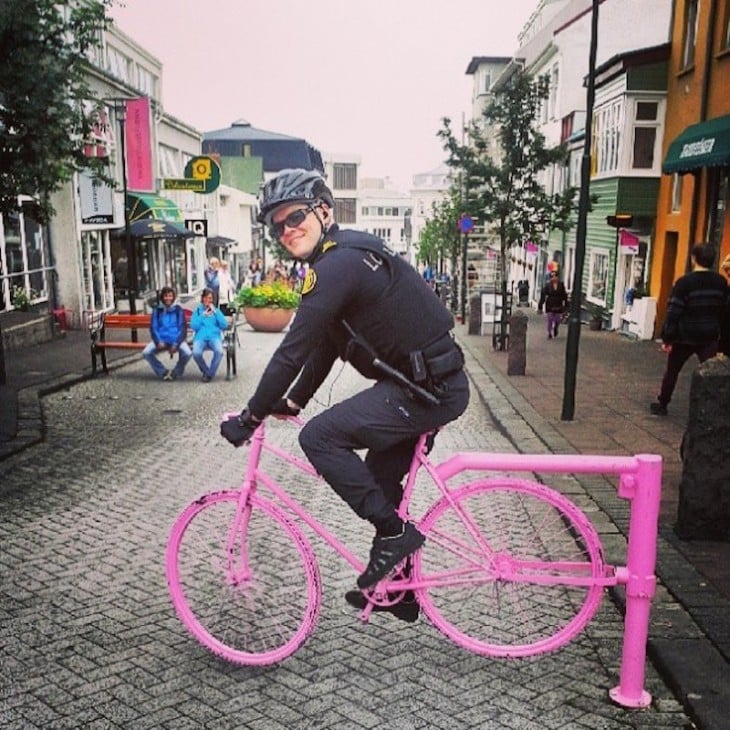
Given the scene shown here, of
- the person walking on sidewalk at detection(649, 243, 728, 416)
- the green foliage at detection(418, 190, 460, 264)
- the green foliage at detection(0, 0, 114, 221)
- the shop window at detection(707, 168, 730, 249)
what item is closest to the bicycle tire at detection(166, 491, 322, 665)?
the person walking on sidewalk at detection(649, 243, 728, 416)

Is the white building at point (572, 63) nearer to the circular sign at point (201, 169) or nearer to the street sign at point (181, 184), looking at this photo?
the street sign at point (181, 184)

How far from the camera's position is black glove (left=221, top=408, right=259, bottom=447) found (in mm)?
3297

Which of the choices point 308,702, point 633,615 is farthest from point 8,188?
point 633,615

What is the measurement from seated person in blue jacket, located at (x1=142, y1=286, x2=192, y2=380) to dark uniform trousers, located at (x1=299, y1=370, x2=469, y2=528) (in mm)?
9808

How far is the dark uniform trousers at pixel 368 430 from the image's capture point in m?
3.20

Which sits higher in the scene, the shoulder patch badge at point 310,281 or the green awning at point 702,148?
the green awning at point 702,148

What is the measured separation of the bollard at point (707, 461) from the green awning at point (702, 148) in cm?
991

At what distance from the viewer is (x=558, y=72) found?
32688 millimetres

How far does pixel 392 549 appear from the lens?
3.33 m

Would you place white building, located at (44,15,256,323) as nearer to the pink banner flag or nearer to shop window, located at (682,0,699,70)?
the pink banner flag

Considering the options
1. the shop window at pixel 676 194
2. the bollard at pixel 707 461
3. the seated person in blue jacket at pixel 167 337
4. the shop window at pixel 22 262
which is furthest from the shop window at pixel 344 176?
the bollard at pixel 707 461

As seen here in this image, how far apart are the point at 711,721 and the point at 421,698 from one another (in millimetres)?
1143

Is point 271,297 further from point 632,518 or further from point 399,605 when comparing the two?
point 632,518

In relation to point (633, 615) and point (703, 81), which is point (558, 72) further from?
point (633, 615)
